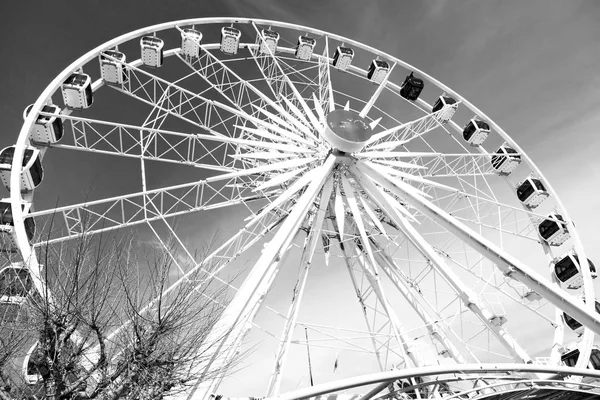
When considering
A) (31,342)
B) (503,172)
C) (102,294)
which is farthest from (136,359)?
(503,172)

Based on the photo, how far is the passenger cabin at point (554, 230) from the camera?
19047mm

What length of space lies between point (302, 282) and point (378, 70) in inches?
501

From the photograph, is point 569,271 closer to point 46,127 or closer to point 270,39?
point 270,39

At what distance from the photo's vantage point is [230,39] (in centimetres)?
1925

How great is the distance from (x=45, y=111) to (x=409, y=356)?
1493cm

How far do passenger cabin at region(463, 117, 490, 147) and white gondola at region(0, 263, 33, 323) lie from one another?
20.0 m

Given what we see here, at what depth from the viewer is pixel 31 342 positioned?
749cm

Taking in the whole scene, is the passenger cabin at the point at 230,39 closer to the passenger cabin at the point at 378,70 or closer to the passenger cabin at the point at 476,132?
the passenger cabin at the point at 378,70

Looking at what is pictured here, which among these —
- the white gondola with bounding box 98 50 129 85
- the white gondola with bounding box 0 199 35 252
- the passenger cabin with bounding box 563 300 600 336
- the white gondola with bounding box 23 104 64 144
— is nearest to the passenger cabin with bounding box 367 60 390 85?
the white gondola with bounding box 98 50 129 85

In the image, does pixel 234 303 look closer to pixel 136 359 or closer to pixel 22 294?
pixel 136 359

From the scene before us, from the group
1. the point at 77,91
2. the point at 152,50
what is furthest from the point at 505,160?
the point at 77,91

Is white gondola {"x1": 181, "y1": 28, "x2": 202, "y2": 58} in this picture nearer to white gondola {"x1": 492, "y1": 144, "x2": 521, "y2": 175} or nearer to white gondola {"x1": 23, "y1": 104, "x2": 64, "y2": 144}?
white gondola {"x1": 23, "y1": 104, "x2": 64, "y2": 144}

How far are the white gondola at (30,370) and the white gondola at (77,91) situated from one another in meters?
10.2

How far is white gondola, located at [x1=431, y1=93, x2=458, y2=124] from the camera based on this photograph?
68.6 feet
